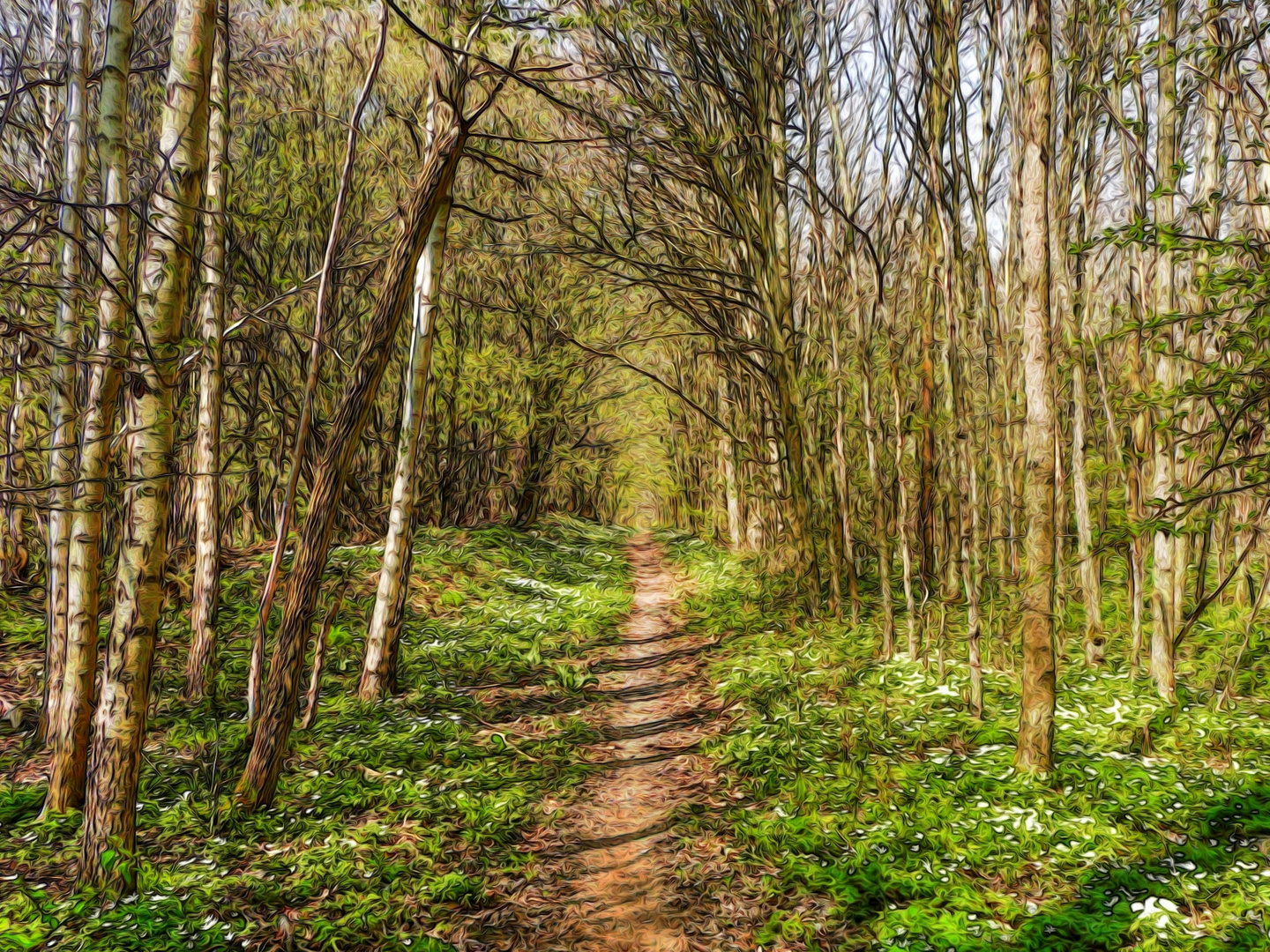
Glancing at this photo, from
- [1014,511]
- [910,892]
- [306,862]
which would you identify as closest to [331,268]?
[306,862]

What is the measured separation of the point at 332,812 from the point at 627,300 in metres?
14.5

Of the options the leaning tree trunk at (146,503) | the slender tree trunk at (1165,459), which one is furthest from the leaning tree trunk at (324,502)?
the slender tree trunk at (1165,459)

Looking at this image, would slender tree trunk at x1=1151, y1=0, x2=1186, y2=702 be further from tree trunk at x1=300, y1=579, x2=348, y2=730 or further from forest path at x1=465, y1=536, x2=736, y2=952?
tree trunk at x1=300, y1=579, x2=348, y2=730

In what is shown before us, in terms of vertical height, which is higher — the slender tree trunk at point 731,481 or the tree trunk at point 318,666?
the slender tree trunk at point 731,481

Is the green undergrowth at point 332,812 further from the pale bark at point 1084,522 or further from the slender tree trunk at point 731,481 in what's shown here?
the slender tree trunk at point 731,481

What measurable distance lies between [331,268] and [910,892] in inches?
227

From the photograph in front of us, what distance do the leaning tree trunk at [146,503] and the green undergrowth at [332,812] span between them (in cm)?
35

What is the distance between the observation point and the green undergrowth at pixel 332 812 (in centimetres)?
412

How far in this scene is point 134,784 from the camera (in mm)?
4512

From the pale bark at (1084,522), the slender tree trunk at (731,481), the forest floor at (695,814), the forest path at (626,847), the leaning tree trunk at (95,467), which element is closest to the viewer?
the forest floor at (695,814)

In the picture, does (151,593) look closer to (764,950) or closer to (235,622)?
(764,950)

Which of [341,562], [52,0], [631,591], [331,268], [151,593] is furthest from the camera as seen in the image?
[631,591]

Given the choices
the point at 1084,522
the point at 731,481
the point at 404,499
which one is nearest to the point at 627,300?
the point at 731,481

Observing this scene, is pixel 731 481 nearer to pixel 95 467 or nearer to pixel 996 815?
pixel 996 815
